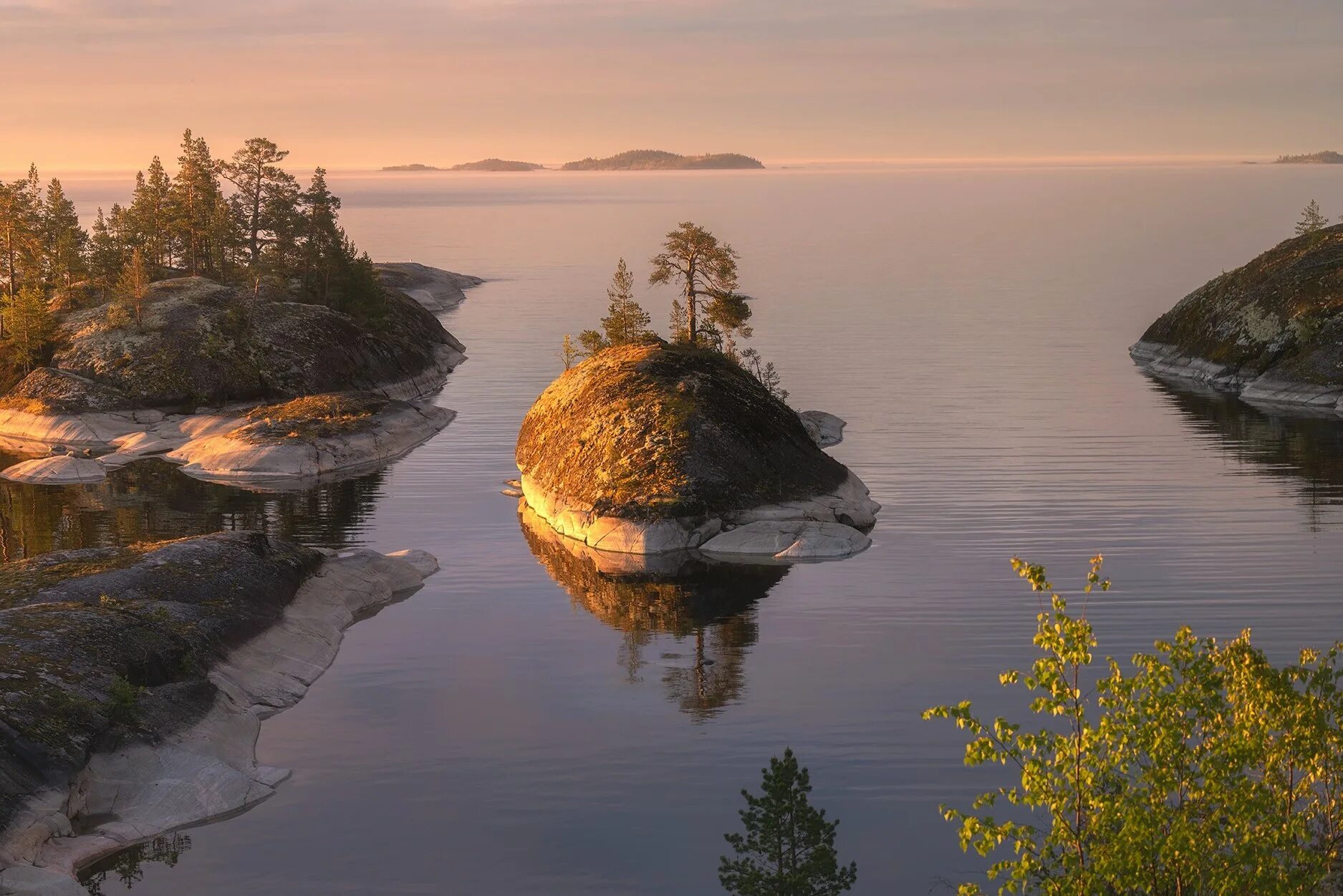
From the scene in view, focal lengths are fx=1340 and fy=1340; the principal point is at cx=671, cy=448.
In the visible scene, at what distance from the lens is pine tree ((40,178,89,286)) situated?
425ft

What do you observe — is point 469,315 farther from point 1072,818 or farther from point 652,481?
point 1072,818

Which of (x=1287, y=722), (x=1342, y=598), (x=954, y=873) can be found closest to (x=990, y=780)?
(x=954, y=873)

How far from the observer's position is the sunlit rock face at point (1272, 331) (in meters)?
118

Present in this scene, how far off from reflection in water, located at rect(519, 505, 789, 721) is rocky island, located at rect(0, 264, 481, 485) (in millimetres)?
28147

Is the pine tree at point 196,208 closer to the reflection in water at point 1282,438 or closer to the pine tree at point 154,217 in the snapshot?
the pine tree at point 154,217

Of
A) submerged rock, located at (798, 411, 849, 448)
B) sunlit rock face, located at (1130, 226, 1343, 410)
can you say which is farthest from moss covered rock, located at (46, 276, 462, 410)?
sunlit rock face, located at (1130, 226, 1343, 410)

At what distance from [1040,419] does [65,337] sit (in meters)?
83.7

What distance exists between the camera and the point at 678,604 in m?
64.0

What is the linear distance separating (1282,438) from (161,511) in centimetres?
8115

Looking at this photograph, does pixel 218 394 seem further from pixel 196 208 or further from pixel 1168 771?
pixel 1168 771

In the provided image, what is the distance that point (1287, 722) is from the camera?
2694cm

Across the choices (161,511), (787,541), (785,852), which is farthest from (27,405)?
(785,852)

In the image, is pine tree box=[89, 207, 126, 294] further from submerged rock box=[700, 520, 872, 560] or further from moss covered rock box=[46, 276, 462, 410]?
submerged rock box=[700, 520, 872, 560]

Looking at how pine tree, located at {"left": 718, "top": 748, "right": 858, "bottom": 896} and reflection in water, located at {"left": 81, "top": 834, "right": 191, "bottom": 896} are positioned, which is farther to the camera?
reflection in water, located at {"left": 81, "top": 834, "right": 191, "bottom": 896}
